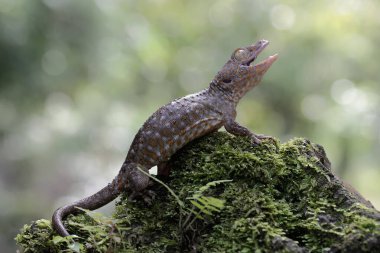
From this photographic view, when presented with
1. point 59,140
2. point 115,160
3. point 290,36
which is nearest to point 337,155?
point 290,36

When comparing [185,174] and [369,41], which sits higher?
[369,41]

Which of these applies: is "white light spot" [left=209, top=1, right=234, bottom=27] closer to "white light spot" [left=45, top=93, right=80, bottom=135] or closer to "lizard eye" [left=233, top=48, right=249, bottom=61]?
"white light spot" [left=45, top=93, right=80, bottom=135]

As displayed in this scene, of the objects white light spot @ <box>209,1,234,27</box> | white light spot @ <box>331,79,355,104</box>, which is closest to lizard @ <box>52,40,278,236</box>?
white light spot @ <box>331,79,355,104</box>

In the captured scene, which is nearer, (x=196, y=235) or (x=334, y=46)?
(x=196, y=235)

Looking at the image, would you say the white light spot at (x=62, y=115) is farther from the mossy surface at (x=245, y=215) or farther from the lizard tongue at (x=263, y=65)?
the mossy surface at (x=245, y=215)

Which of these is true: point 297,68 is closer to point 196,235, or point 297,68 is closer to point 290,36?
point 290,36

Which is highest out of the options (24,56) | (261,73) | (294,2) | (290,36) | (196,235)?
(294,2)

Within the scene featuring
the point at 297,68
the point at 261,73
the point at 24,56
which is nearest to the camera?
the point at 261,73
